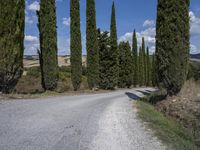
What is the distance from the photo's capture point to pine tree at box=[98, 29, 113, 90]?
49375 millimetres

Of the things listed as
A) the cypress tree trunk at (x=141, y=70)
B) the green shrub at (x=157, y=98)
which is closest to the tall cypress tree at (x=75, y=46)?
the green shrub at (x=157, y=98)

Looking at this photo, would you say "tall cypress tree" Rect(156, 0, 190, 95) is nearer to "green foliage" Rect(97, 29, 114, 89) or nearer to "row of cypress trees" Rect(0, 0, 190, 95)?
"row of cypress trees" Rect(0, 0, 190, 95)

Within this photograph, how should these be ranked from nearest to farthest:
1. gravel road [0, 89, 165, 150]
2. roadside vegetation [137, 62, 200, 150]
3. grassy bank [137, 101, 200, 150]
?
gravel road [0, 89, 165, 150] → grassy bank [137, 101, 200, 150] → roadside vegetation [137, 62, 200, 150]

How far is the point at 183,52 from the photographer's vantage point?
67.7 feet

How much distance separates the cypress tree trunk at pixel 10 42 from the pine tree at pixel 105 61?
2438 centimetres

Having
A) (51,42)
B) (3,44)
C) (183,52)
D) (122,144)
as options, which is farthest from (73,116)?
(51,42)

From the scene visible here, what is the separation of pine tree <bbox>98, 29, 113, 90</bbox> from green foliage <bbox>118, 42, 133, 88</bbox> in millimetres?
12039

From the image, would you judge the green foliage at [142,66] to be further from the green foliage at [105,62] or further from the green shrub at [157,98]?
the green shrub at [157,98]

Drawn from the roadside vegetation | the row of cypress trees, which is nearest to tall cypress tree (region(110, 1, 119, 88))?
the row of cypress trees

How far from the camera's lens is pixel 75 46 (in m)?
38.9

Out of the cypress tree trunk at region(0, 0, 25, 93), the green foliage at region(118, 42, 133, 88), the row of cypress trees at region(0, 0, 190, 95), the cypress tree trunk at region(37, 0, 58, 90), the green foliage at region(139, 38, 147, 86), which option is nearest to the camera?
the row of cypress trees at region(0, 0, 190, 95)

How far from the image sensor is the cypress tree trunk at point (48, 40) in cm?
3152

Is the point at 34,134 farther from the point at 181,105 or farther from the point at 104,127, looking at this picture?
the point at 181,105

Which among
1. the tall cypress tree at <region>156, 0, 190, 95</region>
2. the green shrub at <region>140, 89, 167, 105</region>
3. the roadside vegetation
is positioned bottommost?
the green shrub at <region>140, 89, 167, 105</region>
